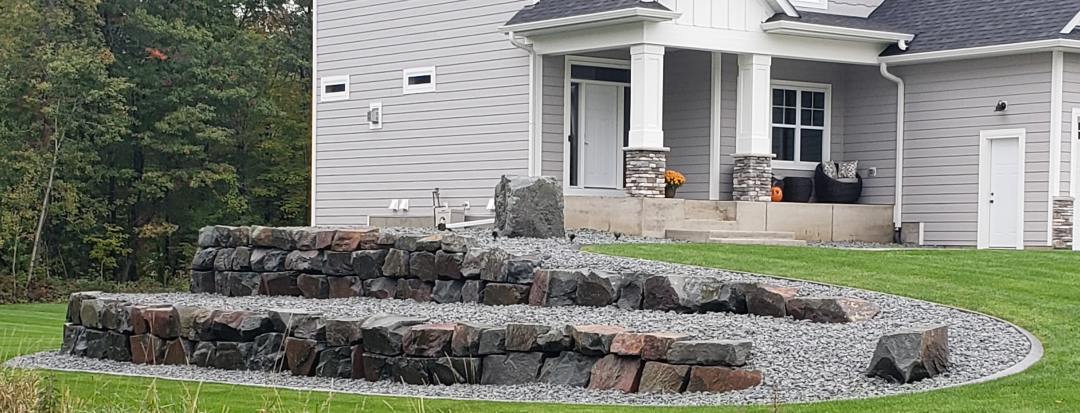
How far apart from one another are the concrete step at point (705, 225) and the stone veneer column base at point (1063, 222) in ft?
15.1

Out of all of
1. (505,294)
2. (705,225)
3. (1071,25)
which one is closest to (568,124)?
(705,225)

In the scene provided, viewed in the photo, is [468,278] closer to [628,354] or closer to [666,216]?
[628,354]

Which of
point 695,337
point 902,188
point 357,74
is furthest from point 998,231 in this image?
point 695,337

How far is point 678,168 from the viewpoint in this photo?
21.1 metres

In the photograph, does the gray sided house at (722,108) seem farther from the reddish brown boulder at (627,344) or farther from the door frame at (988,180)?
the reddish brown boulder at (627,344)

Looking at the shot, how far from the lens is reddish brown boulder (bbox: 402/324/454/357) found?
10.6 meters

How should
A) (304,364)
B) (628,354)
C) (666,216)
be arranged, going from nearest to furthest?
(628,354), (304,364), (666,216)

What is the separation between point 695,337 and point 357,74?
13.6 m

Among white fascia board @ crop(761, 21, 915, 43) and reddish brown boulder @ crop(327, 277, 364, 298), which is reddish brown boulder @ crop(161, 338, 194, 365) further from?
white fascia board @ crop(761, 21, 915, 43)

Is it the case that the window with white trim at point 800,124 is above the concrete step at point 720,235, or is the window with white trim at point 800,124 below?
above

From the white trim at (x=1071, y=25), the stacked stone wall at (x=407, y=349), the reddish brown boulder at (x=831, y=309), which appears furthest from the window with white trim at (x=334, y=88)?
the reddish brown boulder at (x=831, y=309)

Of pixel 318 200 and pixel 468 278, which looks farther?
pixel 318 200

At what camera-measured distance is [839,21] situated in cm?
2081

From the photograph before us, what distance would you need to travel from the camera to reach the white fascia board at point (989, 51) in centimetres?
1936
